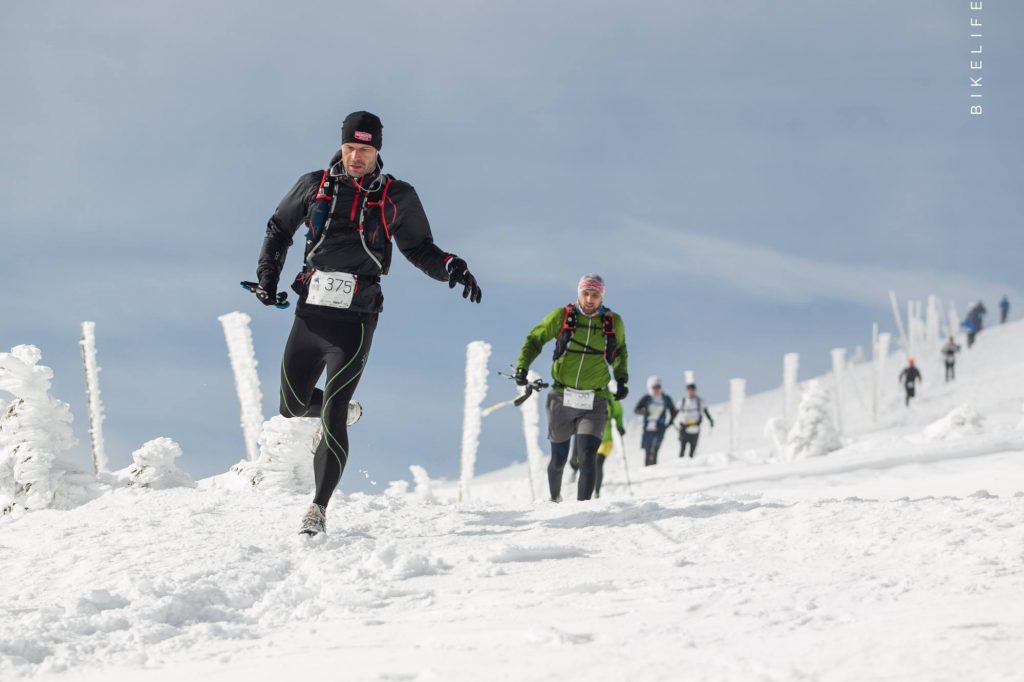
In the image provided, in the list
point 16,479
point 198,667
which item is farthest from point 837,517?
point 16,479

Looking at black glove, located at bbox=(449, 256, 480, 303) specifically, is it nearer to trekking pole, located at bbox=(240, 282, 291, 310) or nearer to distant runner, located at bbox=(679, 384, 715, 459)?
trekking pole, located at bbox=(240, 282, 291, 310)

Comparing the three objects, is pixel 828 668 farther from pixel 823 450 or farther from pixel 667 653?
pixel 823 450

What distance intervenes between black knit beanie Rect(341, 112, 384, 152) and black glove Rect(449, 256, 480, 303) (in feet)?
2.96

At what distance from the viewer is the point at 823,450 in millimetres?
23281

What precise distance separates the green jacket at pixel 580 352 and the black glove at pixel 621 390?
160mm

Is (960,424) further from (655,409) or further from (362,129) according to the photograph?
(362,129)

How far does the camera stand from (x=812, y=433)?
23.5 metres

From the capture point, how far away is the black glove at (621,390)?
30.1ft

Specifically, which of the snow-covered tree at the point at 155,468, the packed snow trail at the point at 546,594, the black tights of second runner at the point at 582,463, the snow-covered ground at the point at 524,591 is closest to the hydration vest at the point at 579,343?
the black tights of second runner at the point at 582,463

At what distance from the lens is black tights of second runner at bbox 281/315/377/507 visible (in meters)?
6.36

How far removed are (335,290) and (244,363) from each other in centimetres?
1218

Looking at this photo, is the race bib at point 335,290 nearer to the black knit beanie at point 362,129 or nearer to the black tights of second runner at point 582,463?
the black knit beanie at point 362,129

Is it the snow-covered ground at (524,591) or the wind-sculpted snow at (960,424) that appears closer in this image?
the snow-covered ground at (524,591)

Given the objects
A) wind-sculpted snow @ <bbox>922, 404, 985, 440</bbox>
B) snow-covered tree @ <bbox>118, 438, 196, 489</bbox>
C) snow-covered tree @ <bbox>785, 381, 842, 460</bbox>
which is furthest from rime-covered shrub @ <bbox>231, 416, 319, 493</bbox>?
wind-sculpted snow @ <bbox>922, 404, 985, 440</bbox>
